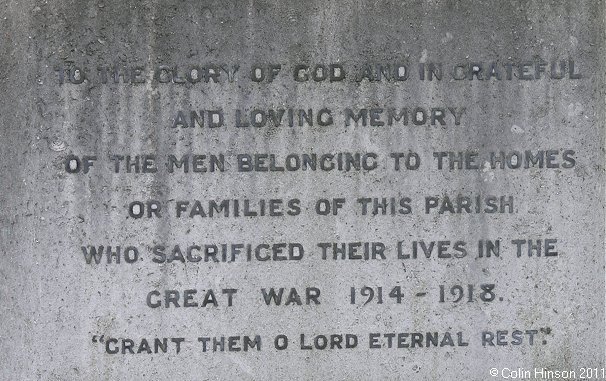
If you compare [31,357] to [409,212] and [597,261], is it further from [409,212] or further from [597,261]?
[597,261]

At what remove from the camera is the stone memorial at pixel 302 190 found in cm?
277

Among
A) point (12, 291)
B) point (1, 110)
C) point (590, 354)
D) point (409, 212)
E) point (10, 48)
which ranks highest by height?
point (10, 48)

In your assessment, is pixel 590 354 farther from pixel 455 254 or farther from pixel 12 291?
pixel 12 291

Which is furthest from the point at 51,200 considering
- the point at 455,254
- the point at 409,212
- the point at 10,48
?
the point at 455,254

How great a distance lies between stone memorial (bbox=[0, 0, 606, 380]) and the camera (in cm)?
277

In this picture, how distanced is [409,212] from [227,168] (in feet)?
2.15

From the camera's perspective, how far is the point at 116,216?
281 cm

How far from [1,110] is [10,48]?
0.69 ft

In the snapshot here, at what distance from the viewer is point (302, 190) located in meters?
2.84

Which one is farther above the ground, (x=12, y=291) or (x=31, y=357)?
(x=12, y=291)

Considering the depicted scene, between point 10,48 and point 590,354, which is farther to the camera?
point 590,354

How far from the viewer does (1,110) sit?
108 inches

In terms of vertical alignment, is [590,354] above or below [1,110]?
below

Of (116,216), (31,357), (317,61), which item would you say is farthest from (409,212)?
(31,357)
